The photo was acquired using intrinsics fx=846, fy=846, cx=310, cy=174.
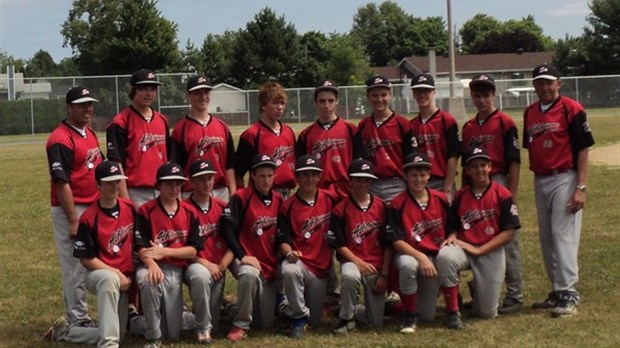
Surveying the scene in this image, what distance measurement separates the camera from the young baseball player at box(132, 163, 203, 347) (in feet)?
19.6

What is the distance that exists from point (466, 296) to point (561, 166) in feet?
4.87

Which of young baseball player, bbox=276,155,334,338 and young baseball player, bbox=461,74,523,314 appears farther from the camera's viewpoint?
young baseball player, bbox=461,74,523,314

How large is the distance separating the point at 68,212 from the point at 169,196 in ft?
2.45

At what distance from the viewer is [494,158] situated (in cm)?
693

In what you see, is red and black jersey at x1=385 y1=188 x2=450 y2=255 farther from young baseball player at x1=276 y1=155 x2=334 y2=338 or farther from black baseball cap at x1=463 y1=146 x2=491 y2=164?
young baseball player at x1=276 y1=155 x2=334 y2=338

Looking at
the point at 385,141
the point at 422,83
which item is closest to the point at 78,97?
the point at 385,141

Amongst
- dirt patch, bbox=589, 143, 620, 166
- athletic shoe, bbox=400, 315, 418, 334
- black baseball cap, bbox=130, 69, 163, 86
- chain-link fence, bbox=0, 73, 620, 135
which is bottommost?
athletic shoe, bbox=400, 315, 418, 334

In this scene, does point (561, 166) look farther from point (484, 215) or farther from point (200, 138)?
point (200, 138)

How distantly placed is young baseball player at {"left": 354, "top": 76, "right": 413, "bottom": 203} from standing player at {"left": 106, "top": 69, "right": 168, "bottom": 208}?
1626 millimetres

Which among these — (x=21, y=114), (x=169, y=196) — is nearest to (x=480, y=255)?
(x=169, y=196)

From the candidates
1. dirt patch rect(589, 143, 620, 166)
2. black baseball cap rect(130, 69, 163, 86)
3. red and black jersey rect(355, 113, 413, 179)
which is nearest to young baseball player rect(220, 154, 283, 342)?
red and black jersey rect(355, 113, 413, 179)

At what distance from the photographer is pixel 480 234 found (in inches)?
263

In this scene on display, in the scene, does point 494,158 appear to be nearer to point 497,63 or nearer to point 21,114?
point 21,114

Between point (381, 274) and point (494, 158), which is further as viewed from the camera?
point (494, 158)
